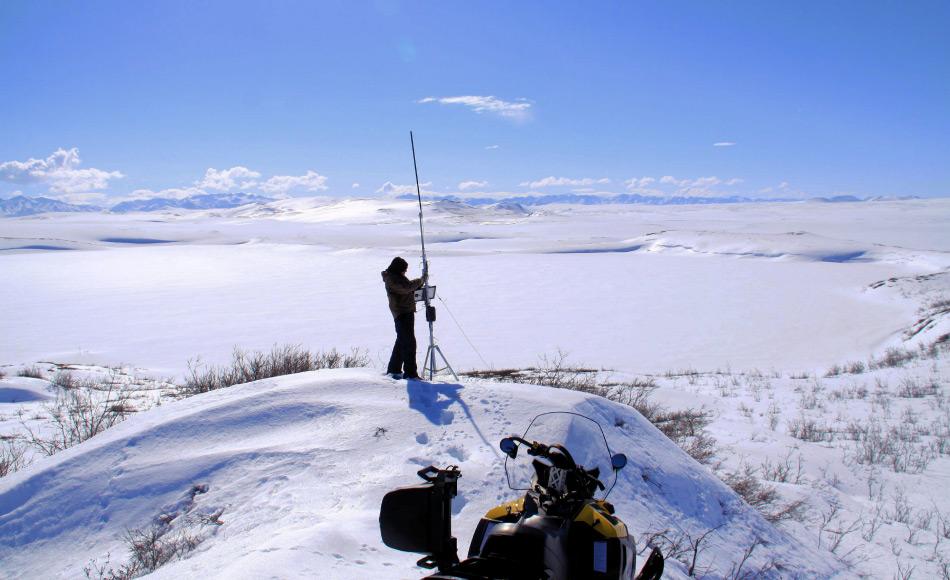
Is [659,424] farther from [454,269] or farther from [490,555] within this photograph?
[454,269]

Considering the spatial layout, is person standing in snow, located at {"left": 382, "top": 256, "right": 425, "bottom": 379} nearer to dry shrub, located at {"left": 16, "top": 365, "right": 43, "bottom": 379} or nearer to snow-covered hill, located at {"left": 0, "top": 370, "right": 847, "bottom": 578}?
snow-covered hill, located at {"left": 0, "top": 370, "right": 847, "bottom": 578}

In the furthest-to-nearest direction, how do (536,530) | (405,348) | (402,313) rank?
(402,313) < (405,348) < (536,530)

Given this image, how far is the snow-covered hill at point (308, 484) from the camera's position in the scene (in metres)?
3.46

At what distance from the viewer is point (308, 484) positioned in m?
4.23

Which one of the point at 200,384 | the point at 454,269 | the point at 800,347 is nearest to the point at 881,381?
the point at 800,347

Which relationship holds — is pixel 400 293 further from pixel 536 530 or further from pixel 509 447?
pixel 536 530

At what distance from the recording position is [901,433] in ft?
28.4

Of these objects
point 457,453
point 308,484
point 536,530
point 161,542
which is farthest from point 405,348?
point 536,530

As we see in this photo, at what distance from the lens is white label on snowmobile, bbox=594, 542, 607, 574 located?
2.04 m

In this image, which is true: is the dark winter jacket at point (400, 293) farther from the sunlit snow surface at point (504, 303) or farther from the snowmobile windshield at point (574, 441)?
the sunlit snow surface at point (504, 303)

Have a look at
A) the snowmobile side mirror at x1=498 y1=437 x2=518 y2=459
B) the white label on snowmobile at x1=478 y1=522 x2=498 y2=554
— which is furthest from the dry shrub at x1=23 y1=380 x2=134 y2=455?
the white label on snowmobile at x1=478 y1=522 x2=498 y2=554

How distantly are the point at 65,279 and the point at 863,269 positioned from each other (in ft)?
158

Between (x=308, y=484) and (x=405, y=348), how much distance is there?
2751 mm

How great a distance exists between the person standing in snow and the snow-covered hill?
3.30ft
